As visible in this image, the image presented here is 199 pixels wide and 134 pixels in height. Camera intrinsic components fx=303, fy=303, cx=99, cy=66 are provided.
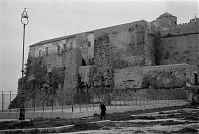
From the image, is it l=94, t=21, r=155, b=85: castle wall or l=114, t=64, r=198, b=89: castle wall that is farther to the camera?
l=94, t=21, r=155, b=85: castle wall

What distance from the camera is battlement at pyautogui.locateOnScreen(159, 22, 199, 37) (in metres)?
35.6

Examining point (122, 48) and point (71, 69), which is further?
point (71, 69)

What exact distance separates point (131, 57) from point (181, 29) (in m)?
7.04

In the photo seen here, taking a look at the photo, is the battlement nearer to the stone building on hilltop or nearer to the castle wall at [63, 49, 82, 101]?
the stone building on hilltop

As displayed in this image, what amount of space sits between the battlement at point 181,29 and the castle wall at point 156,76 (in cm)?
603

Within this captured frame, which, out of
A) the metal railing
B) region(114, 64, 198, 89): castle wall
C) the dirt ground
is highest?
region(114, 64, 198, 89): castle wall

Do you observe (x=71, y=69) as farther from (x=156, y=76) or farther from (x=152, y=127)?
(x=152, y=127)

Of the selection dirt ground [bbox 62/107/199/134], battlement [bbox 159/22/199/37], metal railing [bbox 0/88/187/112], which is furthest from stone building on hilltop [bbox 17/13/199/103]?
dirt ground [bbox 62/107/199/134]

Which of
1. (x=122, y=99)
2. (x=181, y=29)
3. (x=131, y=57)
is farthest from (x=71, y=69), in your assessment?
(x=181, y=29)

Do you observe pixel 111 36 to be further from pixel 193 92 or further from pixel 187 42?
pixel 193 92

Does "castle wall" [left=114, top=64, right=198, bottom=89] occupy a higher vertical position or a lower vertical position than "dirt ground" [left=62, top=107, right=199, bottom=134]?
higher

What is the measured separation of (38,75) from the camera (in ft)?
157

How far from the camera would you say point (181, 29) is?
36500 mm

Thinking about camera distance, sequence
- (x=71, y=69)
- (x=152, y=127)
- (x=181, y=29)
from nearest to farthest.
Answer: (x=152, y=127)
(x=181, y=29)
(x=71, y=69)
